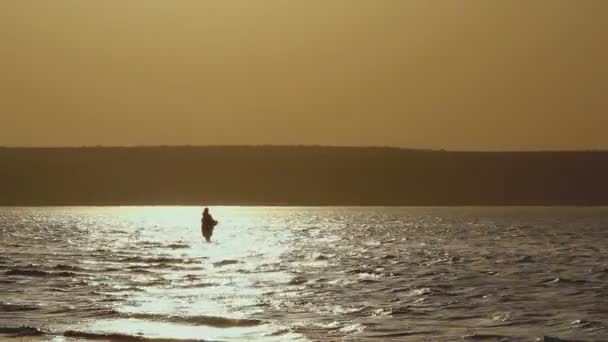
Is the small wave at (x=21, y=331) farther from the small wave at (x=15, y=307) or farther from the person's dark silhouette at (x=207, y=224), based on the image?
the person's dark silhouette at (x=207, y=224)

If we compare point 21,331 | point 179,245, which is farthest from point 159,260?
point 21,331

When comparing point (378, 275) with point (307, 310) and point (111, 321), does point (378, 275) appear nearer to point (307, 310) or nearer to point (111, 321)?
point (307, 310)

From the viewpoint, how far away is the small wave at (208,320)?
30.4m

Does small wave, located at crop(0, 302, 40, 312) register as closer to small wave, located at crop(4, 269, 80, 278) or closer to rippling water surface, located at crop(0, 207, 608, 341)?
rippling water surface, located at crop(0, 207, 608, 341)

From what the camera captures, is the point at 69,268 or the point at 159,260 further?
the point at 159,260

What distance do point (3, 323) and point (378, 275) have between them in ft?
58.1

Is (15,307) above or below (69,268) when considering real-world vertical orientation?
below

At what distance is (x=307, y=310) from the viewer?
3325 cm

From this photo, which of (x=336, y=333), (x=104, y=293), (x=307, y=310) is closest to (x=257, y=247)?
(x=104, y=293)

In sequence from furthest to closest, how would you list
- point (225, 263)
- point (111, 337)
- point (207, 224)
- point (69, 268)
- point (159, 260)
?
point (207, 224), point (159, 260), point (225, 263), point (69, 268), point (111, 337)

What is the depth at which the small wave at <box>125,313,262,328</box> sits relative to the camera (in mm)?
30364

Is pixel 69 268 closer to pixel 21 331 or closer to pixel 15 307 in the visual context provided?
pixel 15 307

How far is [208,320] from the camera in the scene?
3114cm

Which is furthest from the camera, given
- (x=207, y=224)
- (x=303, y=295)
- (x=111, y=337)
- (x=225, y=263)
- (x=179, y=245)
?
(x=207, y=224)
